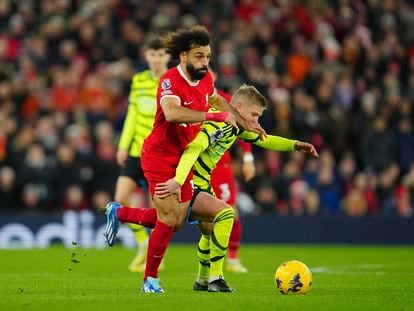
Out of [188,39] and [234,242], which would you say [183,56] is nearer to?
[188,39]

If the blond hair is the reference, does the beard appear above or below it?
above

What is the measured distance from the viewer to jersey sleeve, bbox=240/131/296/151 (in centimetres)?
1110

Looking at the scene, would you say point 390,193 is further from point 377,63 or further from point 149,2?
point 149,2

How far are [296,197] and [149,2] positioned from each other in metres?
6.24

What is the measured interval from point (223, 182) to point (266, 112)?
24.3ft

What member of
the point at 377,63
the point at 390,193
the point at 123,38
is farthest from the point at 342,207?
the point at 123,38

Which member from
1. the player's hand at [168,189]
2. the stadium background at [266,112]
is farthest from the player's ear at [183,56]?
the stadium background at [266,112]

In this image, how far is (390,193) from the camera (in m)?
22.0

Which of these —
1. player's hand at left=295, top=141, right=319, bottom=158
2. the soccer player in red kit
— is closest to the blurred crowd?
player's hand at left=295, top=141, right=319, bottom=158

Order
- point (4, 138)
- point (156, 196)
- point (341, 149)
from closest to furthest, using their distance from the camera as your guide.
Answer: point (156, 196) → point (4, 138) → point (341, 149)

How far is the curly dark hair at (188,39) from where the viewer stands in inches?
409

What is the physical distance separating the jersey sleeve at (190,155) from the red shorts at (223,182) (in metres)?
3.94

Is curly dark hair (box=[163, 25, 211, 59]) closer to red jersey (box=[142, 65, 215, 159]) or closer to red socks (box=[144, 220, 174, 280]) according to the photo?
red jersey (box=[142, 65, 215, 159])

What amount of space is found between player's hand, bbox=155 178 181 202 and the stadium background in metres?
10.2
